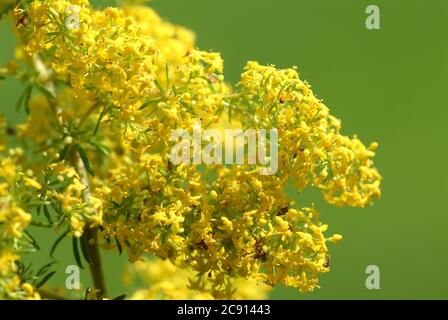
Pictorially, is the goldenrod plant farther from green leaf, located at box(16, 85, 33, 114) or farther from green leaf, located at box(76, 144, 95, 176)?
green leaf, located at box(16, 85, 33, 114)

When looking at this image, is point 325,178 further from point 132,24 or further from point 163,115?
point 132,24

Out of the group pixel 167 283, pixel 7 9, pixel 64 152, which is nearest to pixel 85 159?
pixel 64 152

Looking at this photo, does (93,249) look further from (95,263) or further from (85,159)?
(85,159)

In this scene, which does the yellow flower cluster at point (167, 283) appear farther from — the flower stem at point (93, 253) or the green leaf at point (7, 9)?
the green leaf at point (7, 9)

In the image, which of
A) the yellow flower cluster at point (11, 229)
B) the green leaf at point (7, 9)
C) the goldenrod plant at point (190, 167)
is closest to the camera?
the yellow flower cluster at point (11, 229)

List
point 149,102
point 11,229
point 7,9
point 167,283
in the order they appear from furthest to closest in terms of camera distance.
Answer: point 167,283, point 7,9, point 149,102, point 11,229

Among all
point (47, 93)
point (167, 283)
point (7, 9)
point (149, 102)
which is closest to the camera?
point (149, 102)

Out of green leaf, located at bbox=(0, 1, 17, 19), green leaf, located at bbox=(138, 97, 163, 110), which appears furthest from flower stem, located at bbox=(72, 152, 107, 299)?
green leaf, located at bbox=(0, 1, 17, 19)

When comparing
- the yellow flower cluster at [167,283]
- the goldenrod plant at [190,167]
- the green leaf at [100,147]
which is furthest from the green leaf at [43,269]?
the yellow flower cluster at [167,283]

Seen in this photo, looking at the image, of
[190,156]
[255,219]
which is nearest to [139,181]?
[190,156]
